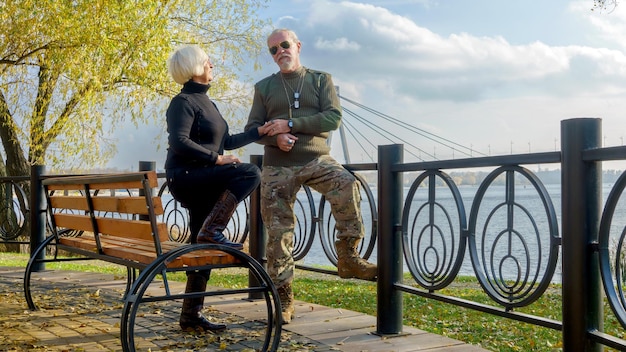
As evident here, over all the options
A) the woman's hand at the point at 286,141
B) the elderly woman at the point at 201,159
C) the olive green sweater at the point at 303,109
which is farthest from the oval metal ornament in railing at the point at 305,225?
the elderly woman at the point at 201,159

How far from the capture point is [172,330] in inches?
186

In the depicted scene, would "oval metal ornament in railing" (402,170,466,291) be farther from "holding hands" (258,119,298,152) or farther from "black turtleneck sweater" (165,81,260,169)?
"black turtleneck sweater" (165,81,260,169)

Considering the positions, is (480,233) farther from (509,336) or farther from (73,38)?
(73,38)

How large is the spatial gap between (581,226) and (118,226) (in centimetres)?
257

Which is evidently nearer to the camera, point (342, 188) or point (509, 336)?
point (342, 188)

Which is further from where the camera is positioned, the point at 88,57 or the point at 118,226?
the point at 88,57

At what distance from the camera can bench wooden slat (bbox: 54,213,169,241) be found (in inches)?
153

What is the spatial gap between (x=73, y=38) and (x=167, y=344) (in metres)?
10.5

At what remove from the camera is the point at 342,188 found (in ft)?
14.8

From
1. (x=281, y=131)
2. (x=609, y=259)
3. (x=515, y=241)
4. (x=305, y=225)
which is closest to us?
(x=609, y=259)

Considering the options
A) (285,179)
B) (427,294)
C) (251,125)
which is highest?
(251,125)

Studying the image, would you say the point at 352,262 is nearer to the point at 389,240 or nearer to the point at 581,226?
the point at 389,240

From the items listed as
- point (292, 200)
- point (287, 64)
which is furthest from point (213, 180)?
point (287, 64)

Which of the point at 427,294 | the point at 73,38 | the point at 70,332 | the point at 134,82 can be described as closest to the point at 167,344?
the point at 70,332
